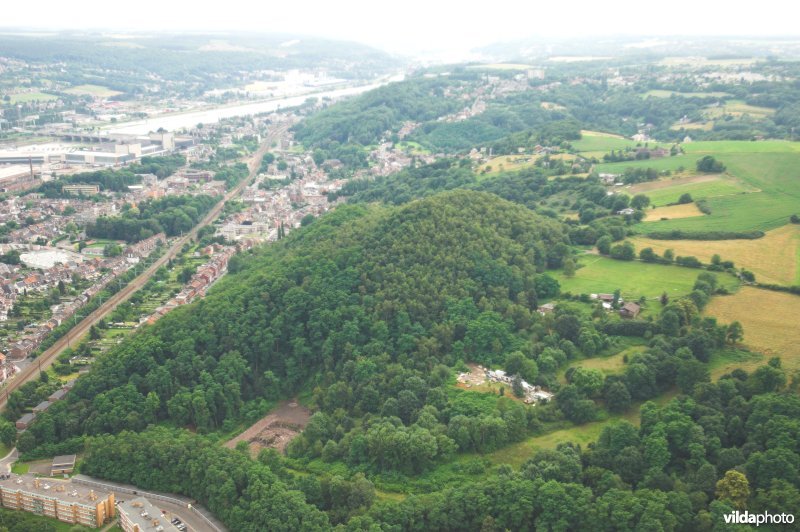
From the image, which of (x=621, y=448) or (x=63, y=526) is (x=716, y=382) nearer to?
(x=621, y=448)

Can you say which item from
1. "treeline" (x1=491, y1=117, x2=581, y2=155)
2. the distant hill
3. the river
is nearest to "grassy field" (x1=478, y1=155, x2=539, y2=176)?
"treeline" (x1=491, y1=117, x2=581, y2=155)

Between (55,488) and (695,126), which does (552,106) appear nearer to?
(695,126)

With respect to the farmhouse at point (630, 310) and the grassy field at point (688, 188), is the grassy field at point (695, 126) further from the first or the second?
the farmhouse at point (630, 310)

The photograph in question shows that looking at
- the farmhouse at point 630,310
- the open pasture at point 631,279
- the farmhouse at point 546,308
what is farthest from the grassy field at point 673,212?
the farmhouse at point 546,308

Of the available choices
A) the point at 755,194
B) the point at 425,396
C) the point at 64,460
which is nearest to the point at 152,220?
the point at 64,460

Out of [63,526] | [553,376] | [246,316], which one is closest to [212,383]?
[246,316]
